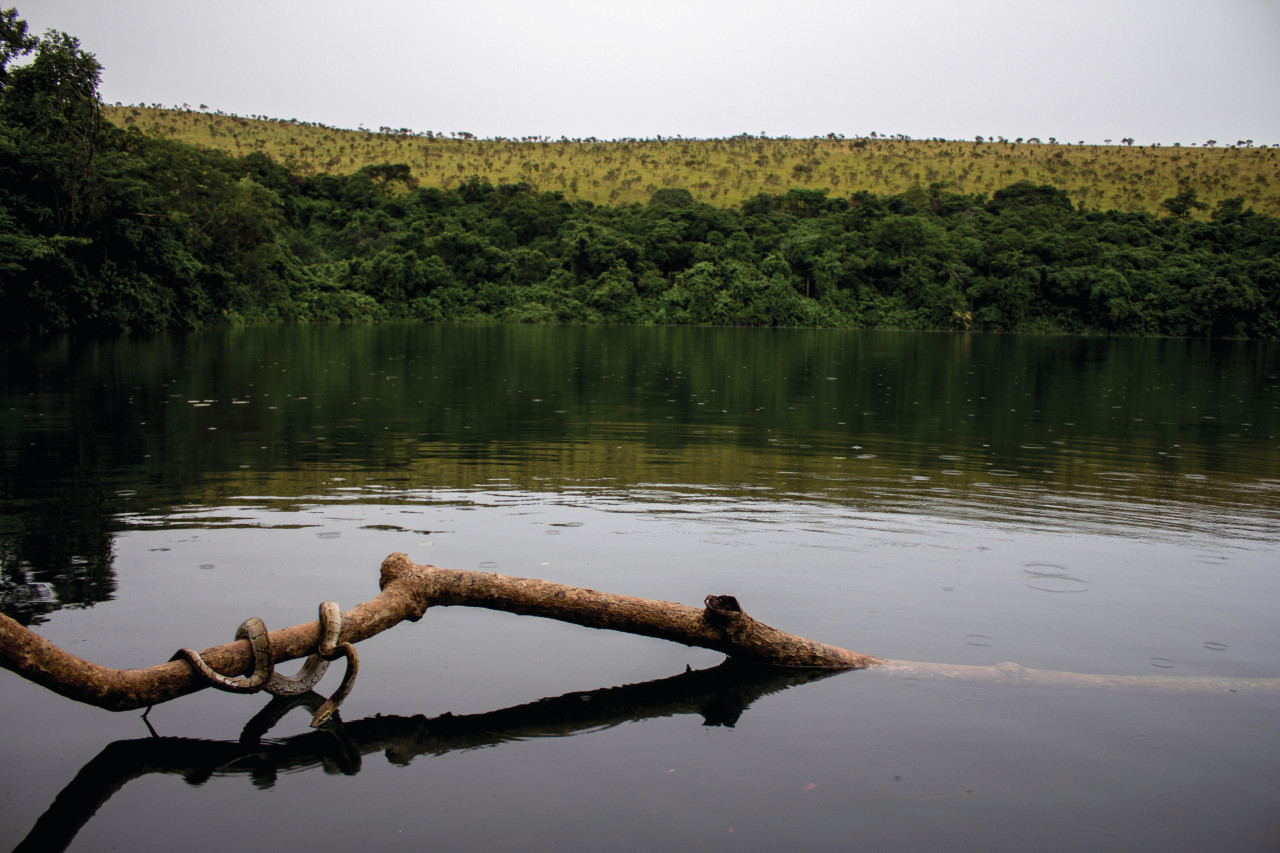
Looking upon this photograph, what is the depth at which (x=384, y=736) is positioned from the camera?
13.9ft

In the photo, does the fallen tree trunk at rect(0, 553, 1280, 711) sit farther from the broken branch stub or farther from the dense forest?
the dense forest

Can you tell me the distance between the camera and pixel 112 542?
715 cm

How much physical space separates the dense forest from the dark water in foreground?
1491 inches

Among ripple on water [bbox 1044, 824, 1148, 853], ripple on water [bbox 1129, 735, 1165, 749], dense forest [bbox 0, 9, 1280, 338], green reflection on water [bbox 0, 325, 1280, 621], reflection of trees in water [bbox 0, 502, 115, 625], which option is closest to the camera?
ripple on water [bbox 1044, 824, 1148, 853]

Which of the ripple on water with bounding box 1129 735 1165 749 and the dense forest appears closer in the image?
the ripple on water with bounding box 1129 735 1165 749

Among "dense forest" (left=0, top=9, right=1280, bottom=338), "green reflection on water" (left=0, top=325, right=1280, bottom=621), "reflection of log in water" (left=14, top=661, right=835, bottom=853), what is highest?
"dense forest" (left=0, top=9, right=1280, bottom=338)

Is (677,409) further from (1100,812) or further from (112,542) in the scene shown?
(1100,812)

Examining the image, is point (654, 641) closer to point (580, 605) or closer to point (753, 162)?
point (580, 605)

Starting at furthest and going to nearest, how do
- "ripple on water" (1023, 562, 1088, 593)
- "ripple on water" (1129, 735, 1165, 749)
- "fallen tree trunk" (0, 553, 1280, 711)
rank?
"ripple on water" (1023, 562, 1088, 593), "ripple on water" (1129, 735, 1165, 749), "fallen tree trunk" (0, 553, 1280, 711)

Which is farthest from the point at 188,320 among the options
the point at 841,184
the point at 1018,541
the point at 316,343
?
the point at 841,184

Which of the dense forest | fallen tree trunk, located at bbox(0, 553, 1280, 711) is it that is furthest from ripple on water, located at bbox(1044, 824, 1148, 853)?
the dense forest

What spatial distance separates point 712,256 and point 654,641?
225ft

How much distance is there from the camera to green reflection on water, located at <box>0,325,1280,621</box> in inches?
360

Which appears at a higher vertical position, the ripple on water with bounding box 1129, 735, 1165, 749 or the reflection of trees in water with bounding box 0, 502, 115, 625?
the reflection of trees in water with bounding box 0, 502, 115, 625
